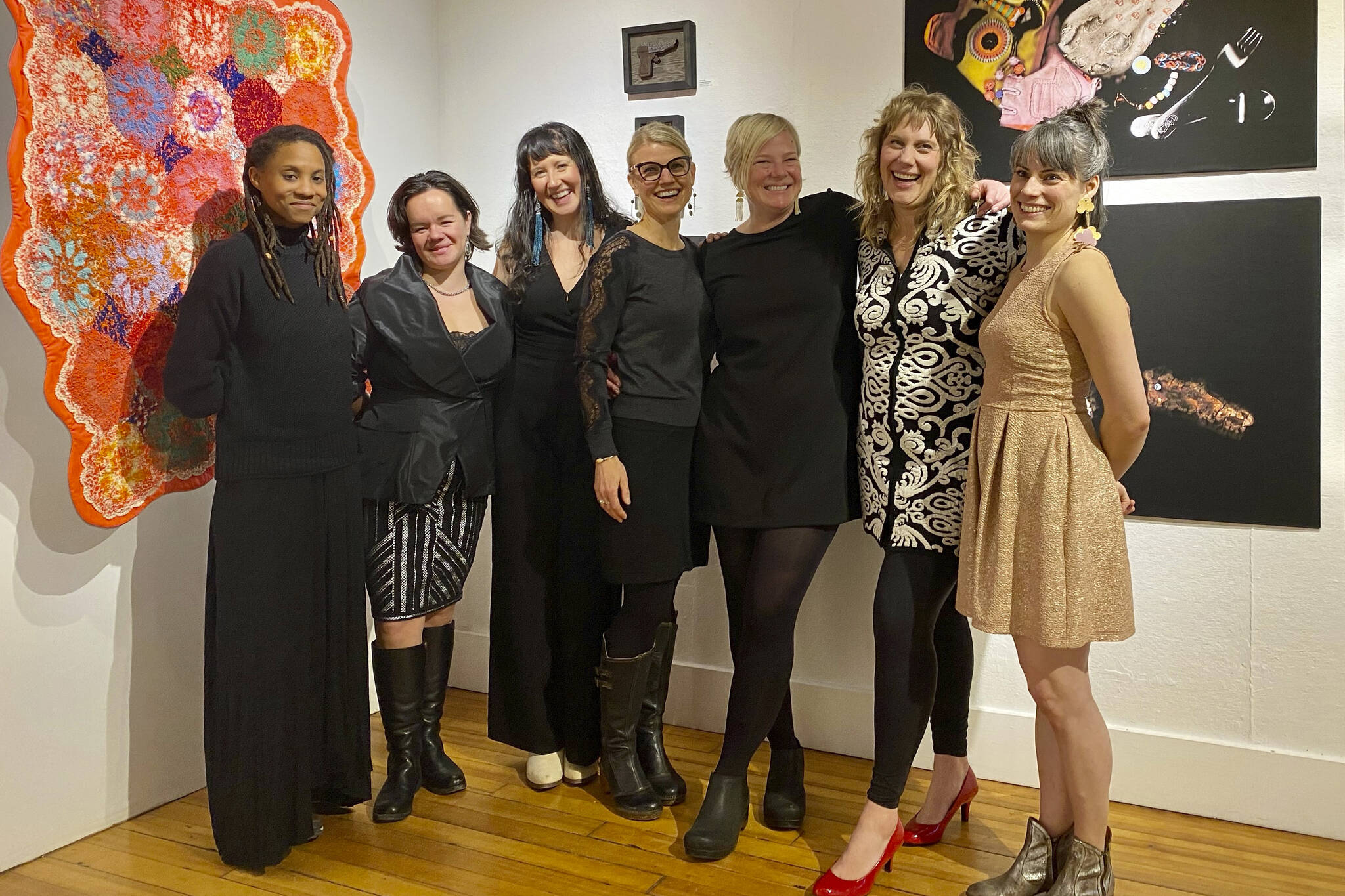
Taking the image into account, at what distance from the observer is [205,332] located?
7.13 feet

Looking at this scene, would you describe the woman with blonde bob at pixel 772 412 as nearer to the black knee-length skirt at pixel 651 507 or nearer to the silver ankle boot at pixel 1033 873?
the black knee-length skirt at pixel 651 507

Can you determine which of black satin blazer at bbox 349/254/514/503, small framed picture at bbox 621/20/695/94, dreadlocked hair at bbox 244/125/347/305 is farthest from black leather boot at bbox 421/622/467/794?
small framed picture at bbox 621/20/695/94

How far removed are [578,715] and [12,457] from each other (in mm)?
1458

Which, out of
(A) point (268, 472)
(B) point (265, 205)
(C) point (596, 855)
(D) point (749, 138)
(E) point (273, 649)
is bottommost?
(C) point (596, 855)

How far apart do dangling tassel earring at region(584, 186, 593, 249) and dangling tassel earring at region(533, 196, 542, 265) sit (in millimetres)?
115

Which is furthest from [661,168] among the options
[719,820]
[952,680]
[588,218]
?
[719,820]

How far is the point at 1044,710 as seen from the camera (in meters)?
2.00

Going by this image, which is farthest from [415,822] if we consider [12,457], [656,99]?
[656,99]

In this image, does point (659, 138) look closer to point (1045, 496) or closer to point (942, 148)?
point (942, 148)

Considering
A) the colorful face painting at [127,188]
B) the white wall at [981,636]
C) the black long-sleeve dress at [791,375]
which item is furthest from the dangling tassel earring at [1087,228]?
the colorful face painting at [127,188]

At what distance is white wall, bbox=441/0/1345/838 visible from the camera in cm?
243

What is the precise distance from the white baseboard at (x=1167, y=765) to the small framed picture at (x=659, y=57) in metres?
1.84

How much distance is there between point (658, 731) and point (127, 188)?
181 cm

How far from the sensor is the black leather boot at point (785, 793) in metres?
2.46
